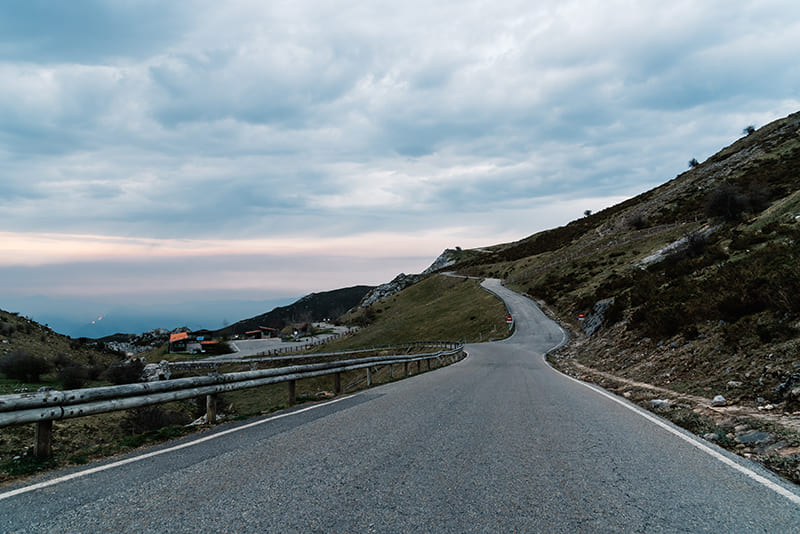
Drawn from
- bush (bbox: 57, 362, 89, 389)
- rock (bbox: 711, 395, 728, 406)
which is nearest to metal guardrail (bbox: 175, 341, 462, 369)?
bush (bbox: 57, 362, 89, 389)

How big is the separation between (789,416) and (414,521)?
6903 millimetres

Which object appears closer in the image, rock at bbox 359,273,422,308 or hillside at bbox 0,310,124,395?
hillside at bbox 0,310,124,395

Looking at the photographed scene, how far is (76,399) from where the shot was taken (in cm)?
577

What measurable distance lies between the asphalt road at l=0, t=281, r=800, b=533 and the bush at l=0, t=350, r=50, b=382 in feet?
48.1

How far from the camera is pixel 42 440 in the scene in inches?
214

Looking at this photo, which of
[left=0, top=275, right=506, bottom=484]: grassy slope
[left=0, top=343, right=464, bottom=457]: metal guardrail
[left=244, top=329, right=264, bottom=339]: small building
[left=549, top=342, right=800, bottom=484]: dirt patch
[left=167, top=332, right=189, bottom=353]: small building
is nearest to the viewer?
[left=0, top=343, right=464, bottom=457]: metal guardrail

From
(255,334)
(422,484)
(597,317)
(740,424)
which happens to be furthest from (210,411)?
(255,334)

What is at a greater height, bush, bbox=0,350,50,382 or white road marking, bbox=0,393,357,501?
bush, bbox=0,350,50,382

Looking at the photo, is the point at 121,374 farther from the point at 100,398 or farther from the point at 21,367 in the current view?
the point at 100,398

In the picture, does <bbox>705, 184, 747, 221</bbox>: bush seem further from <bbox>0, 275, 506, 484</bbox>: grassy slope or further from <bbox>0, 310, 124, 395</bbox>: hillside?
<bbox>0, 310, 124, 395</bbox>: hillside

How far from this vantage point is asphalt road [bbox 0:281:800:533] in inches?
132

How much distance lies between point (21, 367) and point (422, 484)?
62.8 ft

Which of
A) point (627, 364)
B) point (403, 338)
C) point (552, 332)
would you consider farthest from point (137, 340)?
point (627, 364)

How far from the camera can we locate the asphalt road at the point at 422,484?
3359mm
